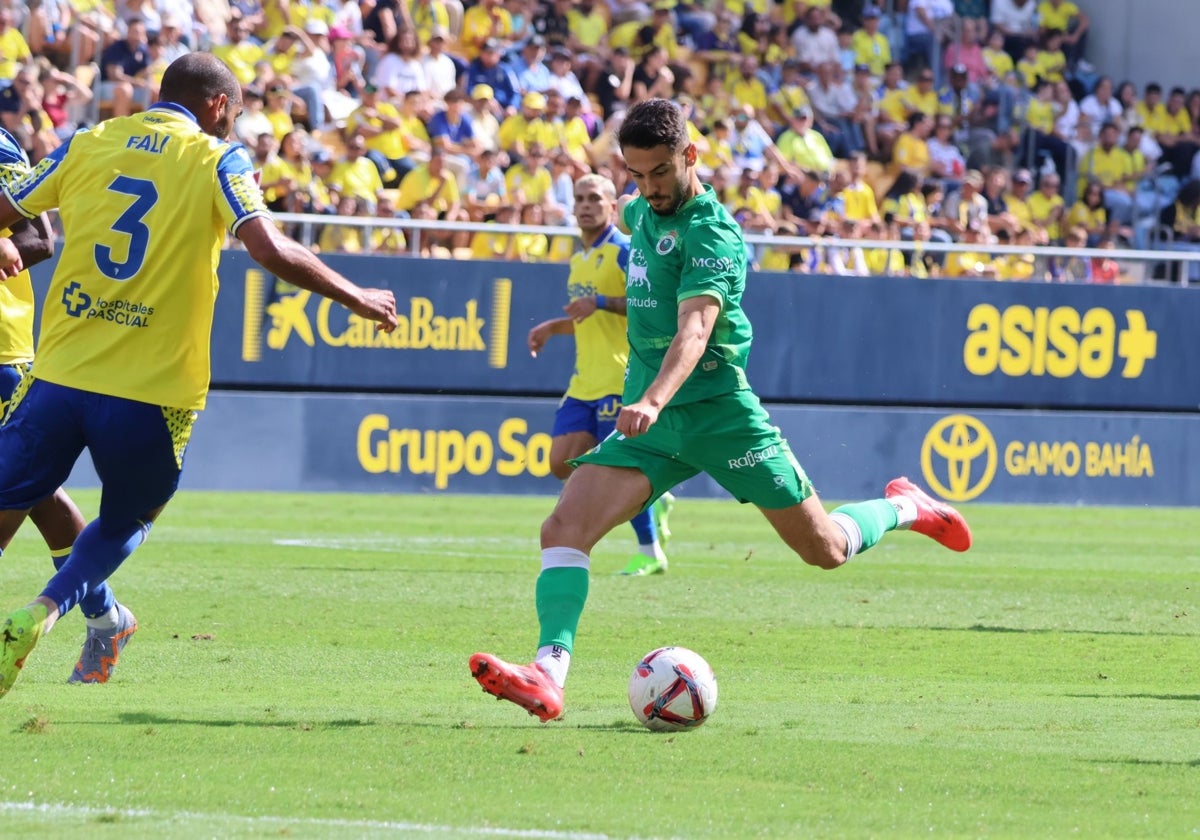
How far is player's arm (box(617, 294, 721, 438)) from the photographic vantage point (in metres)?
6.18

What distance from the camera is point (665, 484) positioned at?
696 cm

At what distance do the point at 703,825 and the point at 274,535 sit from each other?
34.6ft

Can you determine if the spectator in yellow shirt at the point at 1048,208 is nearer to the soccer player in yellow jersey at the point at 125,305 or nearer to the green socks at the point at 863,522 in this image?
the green socks at the point at 863,522

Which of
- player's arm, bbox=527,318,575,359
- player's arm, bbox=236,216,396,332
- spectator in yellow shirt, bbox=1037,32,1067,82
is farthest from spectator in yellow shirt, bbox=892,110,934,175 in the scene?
player's arm, bbox=236,216,396,332

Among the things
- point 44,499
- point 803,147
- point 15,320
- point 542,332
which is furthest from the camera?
point 803,147

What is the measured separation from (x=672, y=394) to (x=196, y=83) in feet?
6.32

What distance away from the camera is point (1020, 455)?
21766 millimetres

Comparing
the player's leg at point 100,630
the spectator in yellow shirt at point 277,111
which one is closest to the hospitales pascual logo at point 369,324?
the spectator in yellow shirt at point 277,111

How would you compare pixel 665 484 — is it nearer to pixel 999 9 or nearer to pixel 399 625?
pixel 399 625

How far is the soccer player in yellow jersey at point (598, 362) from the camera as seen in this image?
1256 centimetres

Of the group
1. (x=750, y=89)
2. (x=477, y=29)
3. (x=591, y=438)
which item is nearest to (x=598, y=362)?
(x=591, y=438)

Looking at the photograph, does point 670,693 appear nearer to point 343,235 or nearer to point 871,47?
point 343,235

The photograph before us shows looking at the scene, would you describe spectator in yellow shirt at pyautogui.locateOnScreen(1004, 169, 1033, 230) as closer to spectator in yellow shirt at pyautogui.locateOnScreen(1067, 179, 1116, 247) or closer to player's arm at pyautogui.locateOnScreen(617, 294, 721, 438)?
spectator in yellow shirt at pyautogui.locateOnScreen(1067, 179, 1116, 247)

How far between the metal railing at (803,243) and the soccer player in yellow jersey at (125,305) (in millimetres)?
11411
